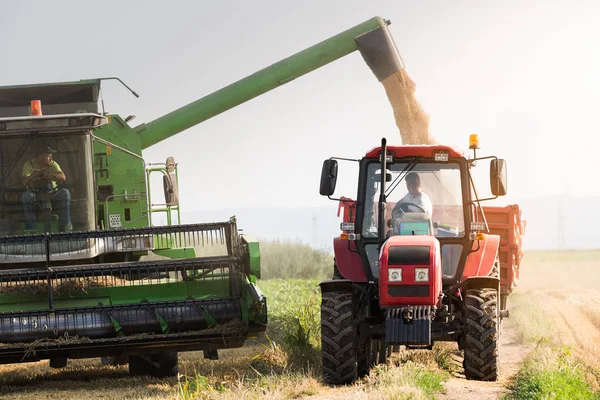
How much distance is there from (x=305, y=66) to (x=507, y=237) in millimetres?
4495

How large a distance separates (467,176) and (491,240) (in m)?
0.72

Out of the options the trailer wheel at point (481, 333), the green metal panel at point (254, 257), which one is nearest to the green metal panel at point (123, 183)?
the green metal panel at point (254, 257)

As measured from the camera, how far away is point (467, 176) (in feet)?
30.9

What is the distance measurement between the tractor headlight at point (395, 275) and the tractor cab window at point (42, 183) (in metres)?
3.93

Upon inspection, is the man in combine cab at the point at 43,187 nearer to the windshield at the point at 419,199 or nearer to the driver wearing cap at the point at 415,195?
the windshield at the point at 419,199

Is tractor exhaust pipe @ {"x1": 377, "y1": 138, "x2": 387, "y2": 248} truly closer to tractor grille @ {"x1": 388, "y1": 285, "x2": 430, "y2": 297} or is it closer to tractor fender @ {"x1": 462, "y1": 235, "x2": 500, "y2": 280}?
tractor grille @ {"x1": 388, "y1": 285, "x2": 430, "y2": 297}

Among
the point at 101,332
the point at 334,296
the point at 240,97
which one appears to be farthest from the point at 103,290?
the point at 240,97

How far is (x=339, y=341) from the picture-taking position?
28.8ft

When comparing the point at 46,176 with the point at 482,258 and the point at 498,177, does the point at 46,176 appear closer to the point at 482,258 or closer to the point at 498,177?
the point at 482,258

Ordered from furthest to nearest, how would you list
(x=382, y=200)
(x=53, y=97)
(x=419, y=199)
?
(x=53, y=97)
(x=419, y=199)
(x=382, y=200)

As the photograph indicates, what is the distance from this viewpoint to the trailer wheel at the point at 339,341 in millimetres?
8797

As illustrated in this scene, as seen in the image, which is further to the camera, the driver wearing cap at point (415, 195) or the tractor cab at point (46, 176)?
the tractor cab at point (46, 176)

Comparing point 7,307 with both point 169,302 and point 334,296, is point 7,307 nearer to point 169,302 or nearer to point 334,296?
point 169,302

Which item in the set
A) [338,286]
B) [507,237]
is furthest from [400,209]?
[507,237]
